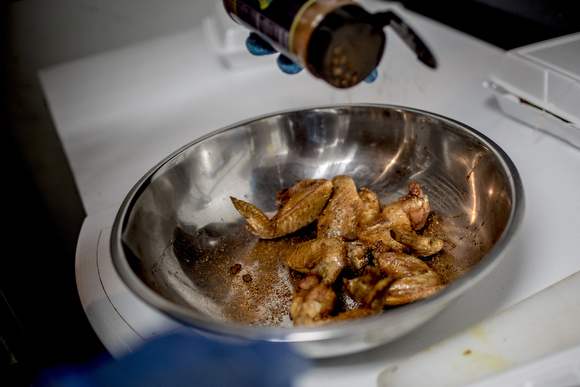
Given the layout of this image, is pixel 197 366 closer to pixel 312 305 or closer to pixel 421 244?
pixel 312 305

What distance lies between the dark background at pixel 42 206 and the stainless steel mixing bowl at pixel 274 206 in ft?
0.81

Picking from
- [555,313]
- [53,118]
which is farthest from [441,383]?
[53,118]

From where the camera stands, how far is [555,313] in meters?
0.63

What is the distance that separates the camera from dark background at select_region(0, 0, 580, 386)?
74 centimetres

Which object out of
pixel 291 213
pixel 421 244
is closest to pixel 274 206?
pixel 291 213

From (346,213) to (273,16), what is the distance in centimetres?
46

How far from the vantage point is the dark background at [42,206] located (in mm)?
745

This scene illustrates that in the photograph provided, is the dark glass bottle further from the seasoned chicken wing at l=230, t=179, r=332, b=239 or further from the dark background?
the dark background

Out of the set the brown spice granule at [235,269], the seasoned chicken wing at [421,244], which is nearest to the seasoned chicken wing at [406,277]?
the seasoned chicken wing at [421,244]

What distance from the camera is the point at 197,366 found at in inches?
27.1

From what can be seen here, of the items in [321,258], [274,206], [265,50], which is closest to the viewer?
[321,258]

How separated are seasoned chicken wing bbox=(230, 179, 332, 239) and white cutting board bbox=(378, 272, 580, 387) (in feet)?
1.30

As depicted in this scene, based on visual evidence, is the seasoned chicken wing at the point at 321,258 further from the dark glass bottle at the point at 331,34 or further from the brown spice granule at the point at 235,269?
the dark glass bottle at the point at 331,34

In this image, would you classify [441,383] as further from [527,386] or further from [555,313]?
[555,313]
